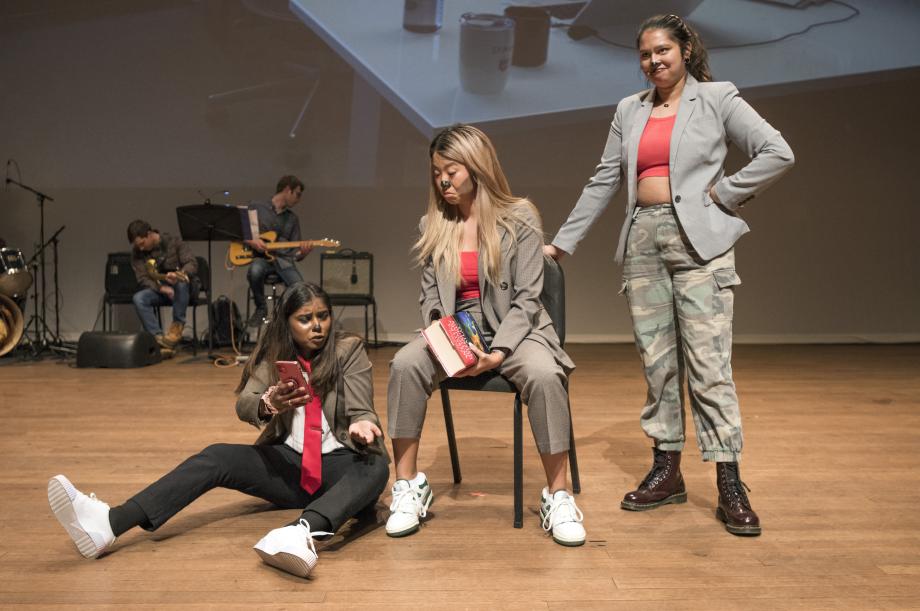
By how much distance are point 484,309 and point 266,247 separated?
385 cm

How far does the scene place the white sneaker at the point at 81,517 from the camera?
2045 millimetres

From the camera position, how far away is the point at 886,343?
7.05 metres

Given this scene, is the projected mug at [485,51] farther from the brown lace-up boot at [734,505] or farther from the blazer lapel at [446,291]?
the brown lace-up boot at [734,505]

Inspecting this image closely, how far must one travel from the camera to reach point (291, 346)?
93.2 inches

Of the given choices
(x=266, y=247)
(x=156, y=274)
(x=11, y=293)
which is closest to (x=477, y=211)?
(x=266, y=247)

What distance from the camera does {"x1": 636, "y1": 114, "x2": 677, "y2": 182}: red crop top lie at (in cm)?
242

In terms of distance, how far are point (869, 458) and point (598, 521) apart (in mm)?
1352

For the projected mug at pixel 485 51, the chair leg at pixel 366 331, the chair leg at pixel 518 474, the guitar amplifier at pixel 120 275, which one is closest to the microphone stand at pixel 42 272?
the guitar amplifier at pixel 120 275

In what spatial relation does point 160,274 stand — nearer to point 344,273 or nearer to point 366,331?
point 344,273

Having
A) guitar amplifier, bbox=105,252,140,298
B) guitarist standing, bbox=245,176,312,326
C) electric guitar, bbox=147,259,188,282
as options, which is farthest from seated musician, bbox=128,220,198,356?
guitarist standing, bbox=245,176,312,326

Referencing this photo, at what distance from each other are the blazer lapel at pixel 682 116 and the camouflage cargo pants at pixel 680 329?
15cm

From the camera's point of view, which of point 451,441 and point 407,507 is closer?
point 407,507

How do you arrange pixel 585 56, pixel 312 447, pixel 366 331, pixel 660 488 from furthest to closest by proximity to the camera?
1. pixel 366 331
2. pixel 585 56
3. pixel 660 488
4. pixel 312 447

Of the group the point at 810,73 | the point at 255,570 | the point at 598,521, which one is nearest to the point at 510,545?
the point at 598,521
